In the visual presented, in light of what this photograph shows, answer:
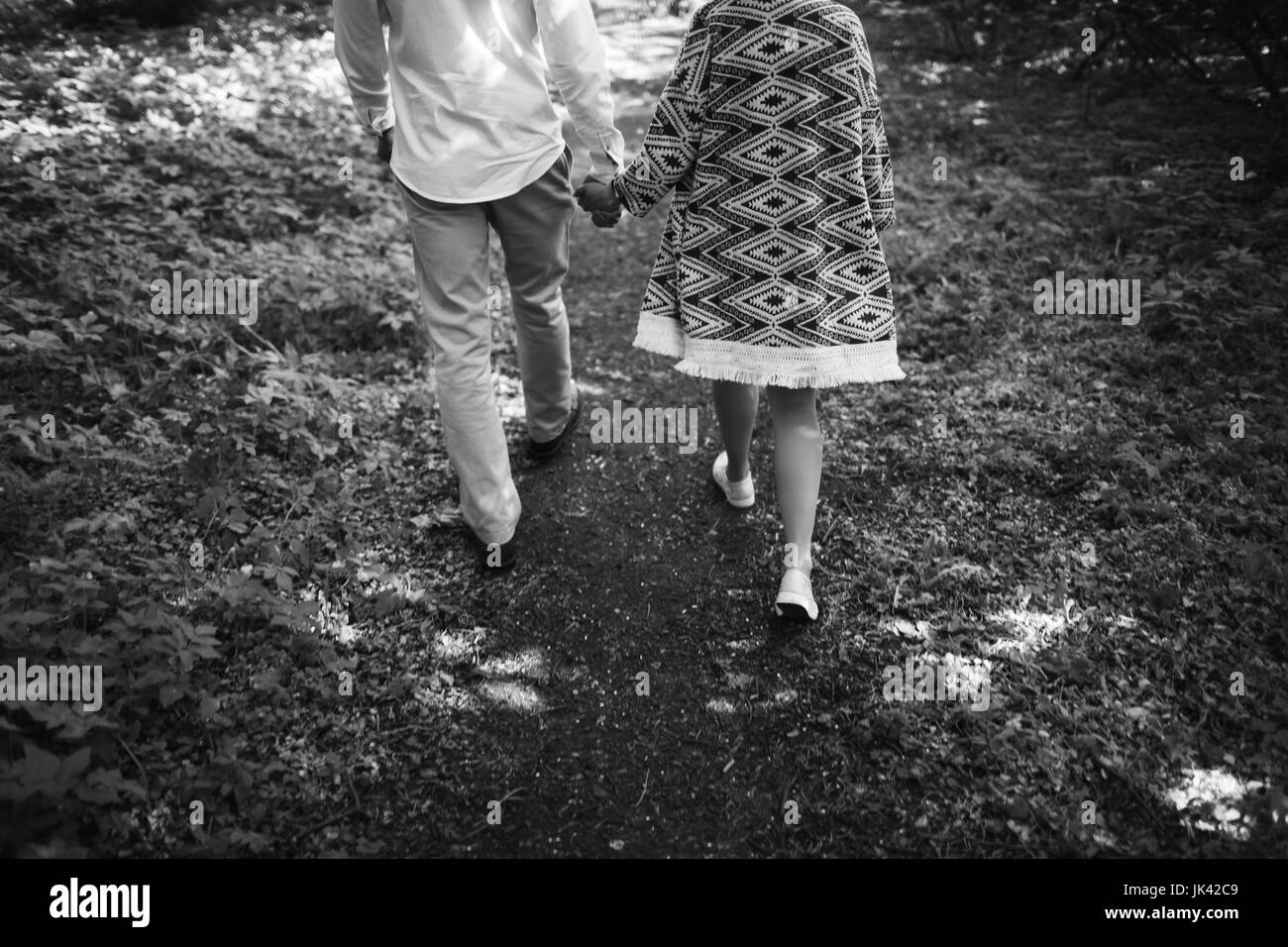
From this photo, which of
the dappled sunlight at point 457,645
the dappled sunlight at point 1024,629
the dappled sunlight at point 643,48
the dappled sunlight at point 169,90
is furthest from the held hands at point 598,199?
the dappled sunlight at point 643,48

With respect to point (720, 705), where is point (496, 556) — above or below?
above

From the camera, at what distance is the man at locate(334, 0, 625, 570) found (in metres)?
2.95

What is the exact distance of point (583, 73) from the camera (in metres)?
3.03

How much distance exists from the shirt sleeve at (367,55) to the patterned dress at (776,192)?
1.06m

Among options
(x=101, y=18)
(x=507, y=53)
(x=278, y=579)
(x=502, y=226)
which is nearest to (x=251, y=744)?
(x=278, y=579)

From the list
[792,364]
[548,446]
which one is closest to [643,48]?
[548,446]

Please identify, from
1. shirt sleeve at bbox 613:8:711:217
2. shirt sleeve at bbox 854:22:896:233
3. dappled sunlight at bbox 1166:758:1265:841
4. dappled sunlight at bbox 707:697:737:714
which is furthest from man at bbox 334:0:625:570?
dappled sunlight at bbox 1166:758:1265:841

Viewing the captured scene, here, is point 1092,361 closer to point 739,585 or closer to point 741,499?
point 741,499

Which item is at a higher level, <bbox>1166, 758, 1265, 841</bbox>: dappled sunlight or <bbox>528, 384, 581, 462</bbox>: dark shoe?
<bbox>528, 384, 581, 462</bbox>: dark shoe

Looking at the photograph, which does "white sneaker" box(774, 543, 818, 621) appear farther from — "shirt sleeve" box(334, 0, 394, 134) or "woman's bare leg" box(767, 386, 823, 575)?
"shirt sleeve" box(334, 0, 394, 134)

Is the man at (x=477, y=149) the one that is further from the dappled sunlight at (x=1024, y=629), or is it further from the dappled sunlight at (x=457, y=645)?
the dappled sunlight at (x=1024, y=629)

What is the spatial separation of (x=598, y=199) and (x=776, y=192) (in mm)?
738

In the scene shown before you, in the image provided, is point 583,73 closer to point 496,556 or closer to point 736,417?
point 736,417
